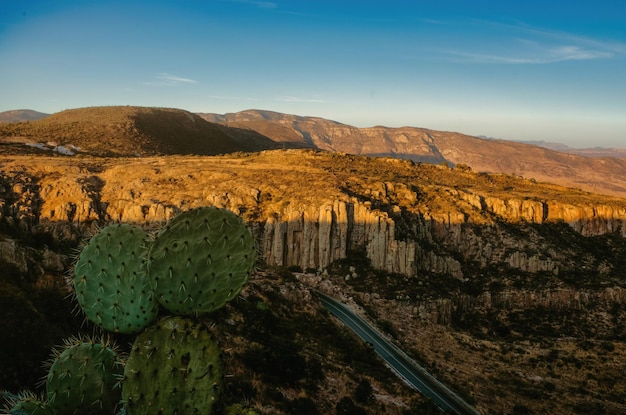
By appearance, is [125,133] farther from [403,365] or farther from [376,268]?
[403,365]

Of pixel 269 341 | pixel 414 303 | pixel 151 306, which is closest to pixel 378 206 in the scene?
pixel 414 303

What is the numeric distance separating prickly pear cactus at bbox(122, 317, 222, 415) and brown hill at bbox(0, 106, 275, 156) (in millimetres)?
95728

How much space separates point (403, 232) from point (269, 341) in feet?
113

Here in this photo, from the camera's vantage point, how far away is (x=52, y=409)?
7.93 m

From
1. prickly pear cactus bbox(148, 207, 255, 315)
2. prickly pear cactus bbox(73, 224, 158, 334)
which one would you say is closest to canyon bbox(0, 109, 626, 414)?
prickly pear cactus bbox(73, 224, 158, 334)

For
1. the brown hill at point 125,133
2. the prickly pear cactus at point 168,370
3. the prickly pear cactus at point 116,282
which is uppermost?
the brown hill at point 125,133

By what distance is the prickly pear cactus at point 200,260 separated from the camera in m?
6.87

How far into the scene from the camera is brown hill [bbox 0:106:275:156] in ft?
329

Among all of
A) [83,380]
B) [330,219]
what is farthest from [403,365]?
[83,380]

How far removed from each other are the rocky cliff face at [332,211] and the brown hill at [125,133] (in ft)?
119

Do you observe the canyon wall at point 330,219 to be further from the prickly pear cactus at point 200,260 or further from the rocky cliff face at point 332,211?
the prickly pear cactus at point 200,260

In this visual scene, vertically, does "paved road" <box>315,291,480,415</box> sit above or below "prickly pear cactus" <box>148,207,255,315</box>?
below

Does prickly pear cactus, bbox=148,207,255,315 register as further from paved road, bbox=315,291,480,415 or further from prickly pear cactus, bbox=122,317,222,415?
paved road, bbox=315,291,480,415

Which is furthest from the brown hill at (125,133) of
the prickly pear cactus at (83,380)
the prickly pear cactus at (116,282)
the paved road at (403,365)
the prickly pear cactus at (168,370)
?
the prickly pear cactus at (168,370)
